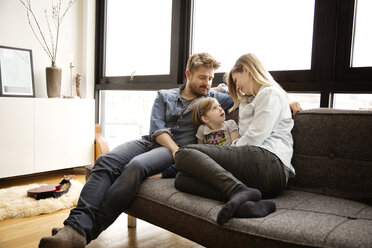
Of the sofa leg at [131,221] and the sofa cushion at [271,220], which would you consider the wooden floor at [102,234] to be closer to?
the sofa leg at [131,221]

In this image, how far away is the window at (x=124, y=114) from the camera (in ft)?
11.5

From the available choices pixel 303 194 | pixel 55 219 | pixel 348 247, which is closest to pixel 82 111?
pixel 55 219

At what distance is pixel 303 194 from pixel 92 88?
303 centimetres

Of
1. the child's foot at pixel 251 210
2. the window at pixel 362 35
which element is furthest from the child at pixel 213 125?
the window at pixel 362 35

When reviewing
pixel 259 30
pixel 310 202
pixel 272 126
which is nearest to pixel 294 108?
pixel 272 126

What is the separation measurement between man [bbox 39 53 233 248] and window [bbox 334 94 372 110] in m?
0.69

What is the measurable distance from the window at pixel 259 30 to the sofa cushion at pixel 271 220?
42.3 inches

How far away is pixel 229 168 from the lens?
4.72ft

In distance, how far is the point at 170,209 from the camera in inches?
55.9

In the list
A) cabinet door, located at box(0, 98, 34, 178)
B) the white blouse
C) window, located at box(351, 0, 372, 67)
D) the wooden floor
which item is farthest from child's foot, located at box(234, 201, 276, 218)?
cabinet door, located at box(0, 98, 34, 178)

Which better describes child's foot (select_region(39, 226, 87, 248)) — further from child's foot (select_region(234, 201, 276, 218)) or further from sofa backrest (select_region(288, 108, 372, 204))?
sofa backrest (select_region(288, 108, 372, 204))

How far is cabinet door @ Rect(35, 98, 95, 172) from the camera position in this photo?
122 inches

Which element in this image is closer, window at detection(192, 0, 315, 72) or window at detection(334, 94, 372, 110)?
window at detection(334, 94, 372, 110)

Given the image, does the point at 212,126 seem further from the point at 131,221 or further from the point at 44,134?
the point at 44,134
